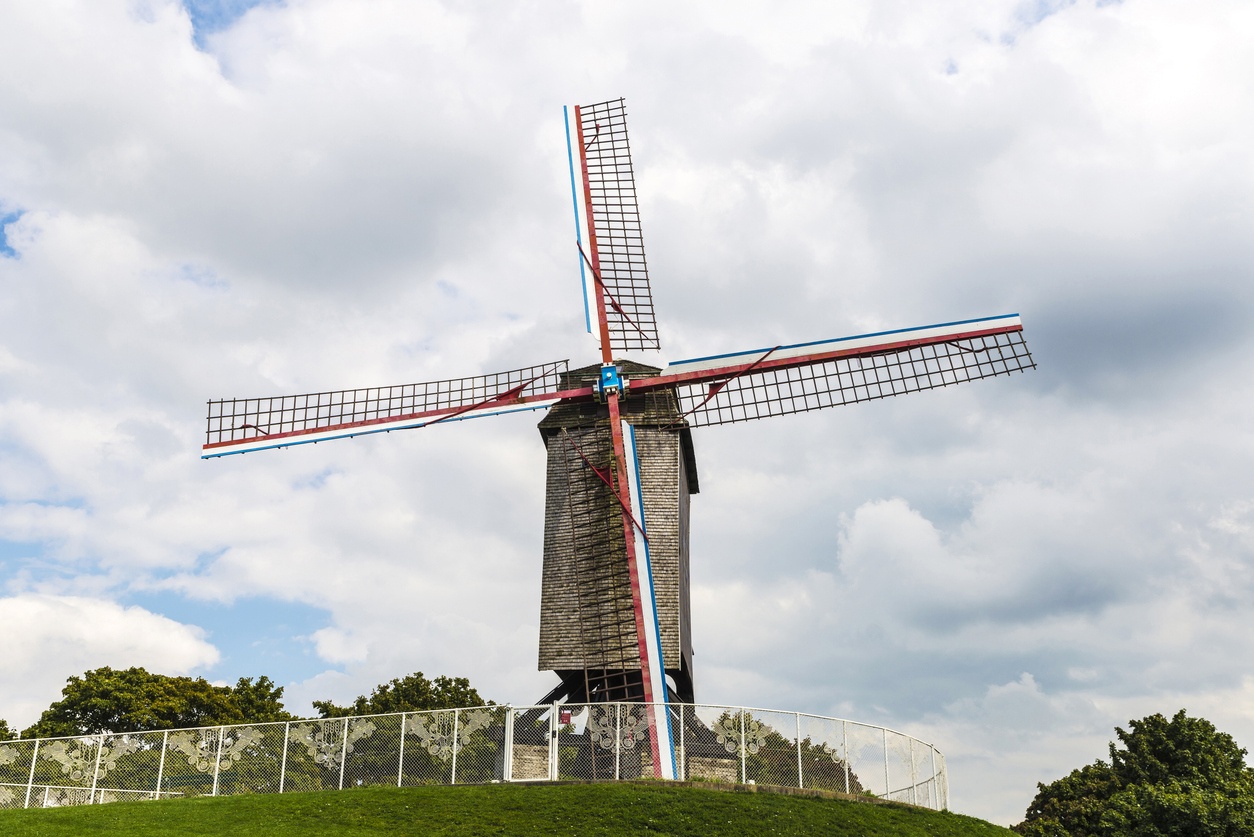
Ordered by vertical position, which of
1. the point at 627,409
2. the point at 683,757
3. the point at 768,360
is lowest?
the point at 683,757

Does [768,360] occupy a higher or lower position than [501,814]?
higher

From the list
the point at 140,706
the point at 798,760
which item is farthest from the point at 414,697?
the point at 798,760

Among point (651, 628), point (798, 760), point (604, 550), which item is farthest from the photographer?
point (604, 550)

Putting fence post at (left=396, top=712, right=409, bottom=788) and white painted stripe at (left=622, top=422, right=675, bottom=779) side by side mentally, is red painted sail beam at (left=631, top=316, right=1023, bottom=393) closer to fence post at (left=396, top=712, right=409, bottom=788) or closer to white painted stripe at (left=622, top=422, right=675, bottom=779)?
white painted stripe at (left=622, top=422, right=675, bottom=779)

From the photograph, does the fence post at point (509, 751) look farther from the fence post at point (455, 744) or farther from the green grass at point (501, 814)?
the fence post at point (455, 744)

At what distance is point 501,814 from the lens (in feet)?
69.7

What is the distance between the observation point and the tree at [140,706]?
4731 cm

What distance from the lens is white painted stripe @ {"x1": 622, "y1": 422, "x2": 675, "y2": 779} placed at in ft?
76.7

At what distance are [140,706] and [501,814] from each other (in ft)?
107

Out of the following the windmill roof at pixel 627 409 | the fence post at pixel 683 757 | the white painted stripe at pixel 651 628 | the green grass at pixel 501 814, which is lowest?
the green grass at pixel 501 814

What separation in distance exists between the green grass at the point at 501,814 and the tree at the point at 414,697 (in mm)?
22061

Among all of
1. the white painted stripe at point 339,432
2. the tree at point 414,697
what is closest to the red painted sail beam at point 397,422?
the white painted stripe at point 339,432

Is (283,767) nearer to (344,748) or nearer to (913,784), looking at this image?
(344,748)

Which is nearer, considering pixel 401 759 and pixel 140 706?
pixel 401 759
